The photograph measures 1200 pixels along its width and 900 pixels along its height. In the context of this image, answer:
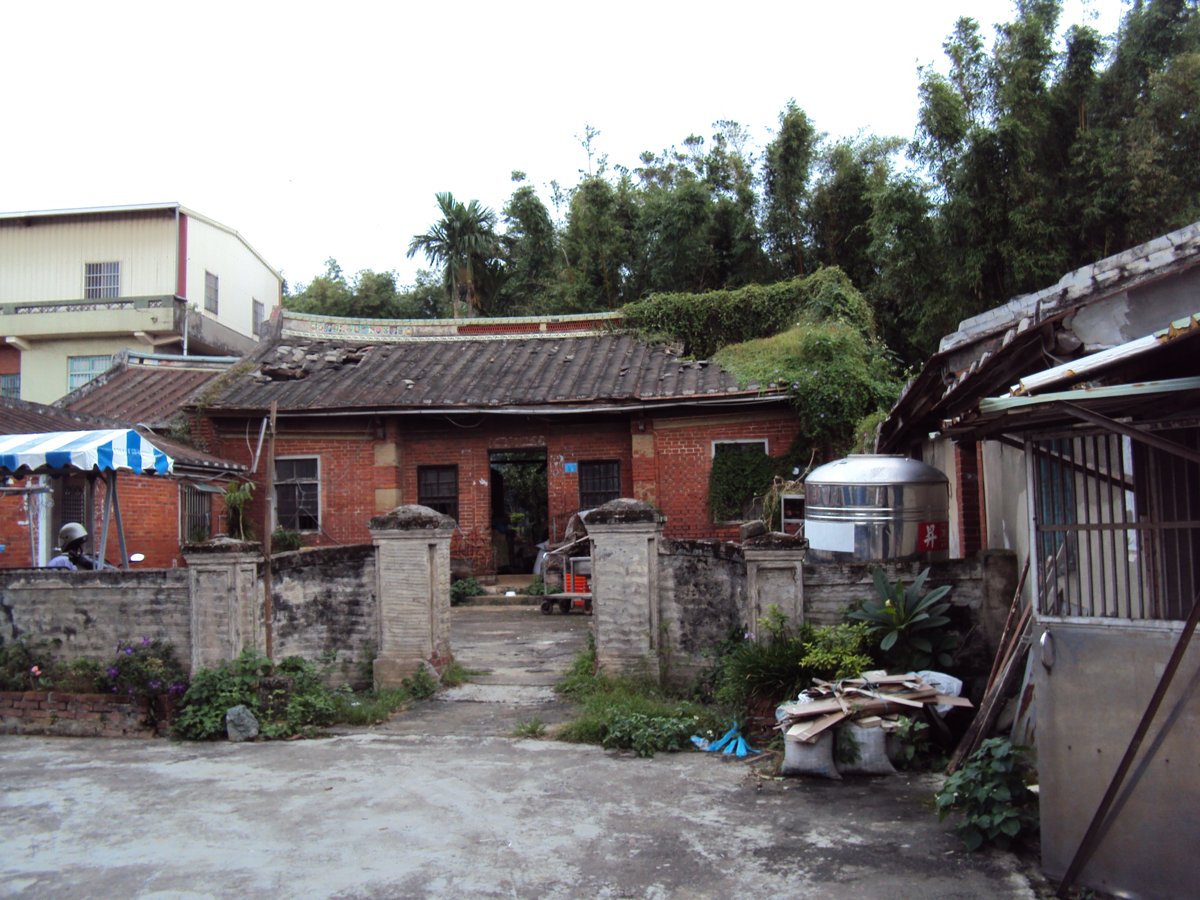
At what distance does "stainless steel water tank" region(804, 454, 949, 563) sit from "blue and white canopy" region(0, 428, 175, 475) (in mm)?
6937

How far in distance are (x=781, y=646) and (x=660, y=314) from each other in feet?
41.5

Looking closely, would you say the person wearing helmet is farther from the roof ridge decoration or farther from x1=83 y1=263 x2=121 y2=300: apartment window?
x1=83 y1=263 x2=121 y2=300: apartment window

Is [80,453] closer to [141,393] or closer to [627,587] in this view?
[627,587]

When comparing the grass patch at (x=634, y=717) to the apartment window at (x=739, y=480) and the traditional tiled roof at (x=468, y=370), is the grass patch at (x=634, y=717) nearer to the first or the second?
the apartment window at (x=739, y=480)

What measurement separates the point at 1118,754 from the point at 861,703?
2.39m

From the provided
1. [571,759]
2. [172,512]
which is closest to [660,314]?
[172,512]

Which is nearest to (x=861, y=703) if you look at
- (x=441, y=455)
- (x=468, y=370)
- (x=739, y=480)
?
(x=739, y=480)

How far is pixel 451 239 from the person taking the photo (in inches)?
1220

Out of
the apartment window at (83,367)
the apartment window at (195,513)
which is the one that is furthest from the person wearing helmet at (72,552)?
the apartment window at (83,367)

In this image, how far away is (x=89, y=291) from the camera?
26.2 m

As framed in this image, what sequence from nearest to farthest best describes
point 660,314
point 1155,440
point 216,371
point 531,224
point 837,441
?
point 1155,440, point 837,441, point 660,314, point 216,371, point 531,224

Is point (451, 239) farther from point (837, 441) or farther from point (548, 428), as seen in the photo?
point (837, 441)

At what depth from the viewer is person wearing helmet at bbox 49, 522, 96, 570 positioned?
1055cm

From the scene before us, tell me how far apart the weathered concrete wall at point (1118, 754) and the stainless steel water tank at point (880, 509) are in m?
4.73
